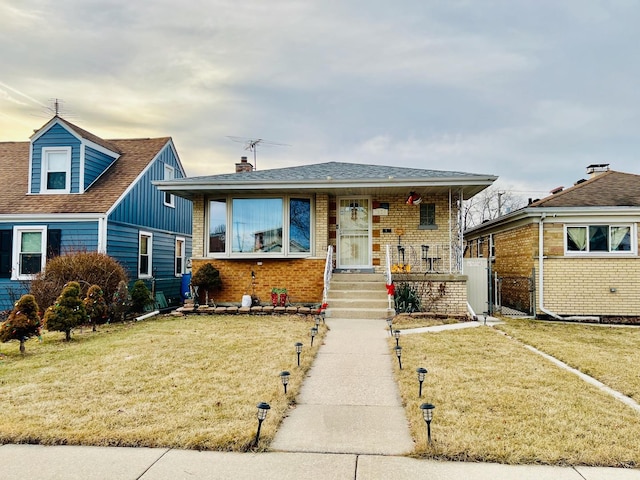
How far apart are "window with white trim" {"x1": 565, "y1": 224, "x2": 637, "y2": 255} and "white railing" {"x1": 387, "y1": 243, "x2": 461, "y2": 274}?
3574mm

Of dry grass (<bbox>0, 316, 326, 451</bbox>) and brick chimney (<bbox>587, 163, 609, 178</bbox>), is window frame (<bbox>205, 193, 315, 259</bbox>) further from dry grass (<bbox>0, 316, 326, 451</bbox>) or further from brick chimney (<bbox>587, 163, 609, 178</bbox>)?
brick chimney (<bbox>587, 163, 609, 178</bbox>)

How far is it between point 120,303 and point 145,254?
547cm

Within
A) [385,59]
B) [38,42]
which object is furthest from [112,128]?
[385,59]

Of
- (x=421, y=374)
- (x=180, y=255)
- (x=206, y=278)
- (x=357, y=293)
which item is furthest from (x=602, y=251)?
(x=180, y=255)

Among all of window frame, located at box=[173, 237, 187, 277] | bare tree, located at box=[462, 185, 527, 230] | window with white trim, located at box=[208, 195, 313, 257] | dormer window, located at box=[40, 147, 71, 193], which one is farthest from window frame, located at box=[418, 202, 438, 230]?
bare tree, located at box=[462, 185, 527, 230]

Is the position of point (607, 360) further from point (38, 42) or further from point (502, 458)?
point (38, 42)

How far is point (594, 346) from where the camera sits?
8359 millimetres

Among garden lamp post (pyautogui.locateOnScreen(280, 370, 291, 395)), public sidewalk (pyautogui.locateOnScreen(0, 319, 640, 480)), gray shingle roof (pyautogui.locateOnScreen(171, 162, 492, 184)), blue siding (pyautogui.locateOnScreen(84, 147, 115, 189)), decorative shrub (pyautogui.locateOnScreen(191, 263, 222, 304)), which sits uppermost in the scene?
blue siding (pyautogui.locateOnScreen(84, 147, 115, 189))

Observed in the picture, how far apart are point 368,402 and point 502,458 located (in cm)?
173

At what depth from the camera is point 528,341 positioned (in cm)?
845

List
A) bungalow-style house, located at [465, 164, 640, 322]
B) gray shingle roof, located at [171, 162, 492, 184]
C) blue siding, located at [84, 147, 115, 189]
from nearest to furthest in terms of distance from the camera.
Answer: gray shingle roof, located at [171, 162, 492, 184] → bungalow-style house, located at [465, 164, 640, 322] → blue siding, located at [84, 147, 115, 189]

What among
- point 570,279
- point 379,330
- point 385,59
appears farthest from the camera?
point 385,59

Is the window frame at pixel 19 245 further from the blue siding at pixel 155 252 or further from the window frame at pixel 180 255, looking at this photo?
the window frame at pixel 180 255

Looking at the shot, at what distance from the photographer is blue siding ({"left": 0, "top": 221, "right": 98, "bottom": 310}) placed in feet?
45.6
